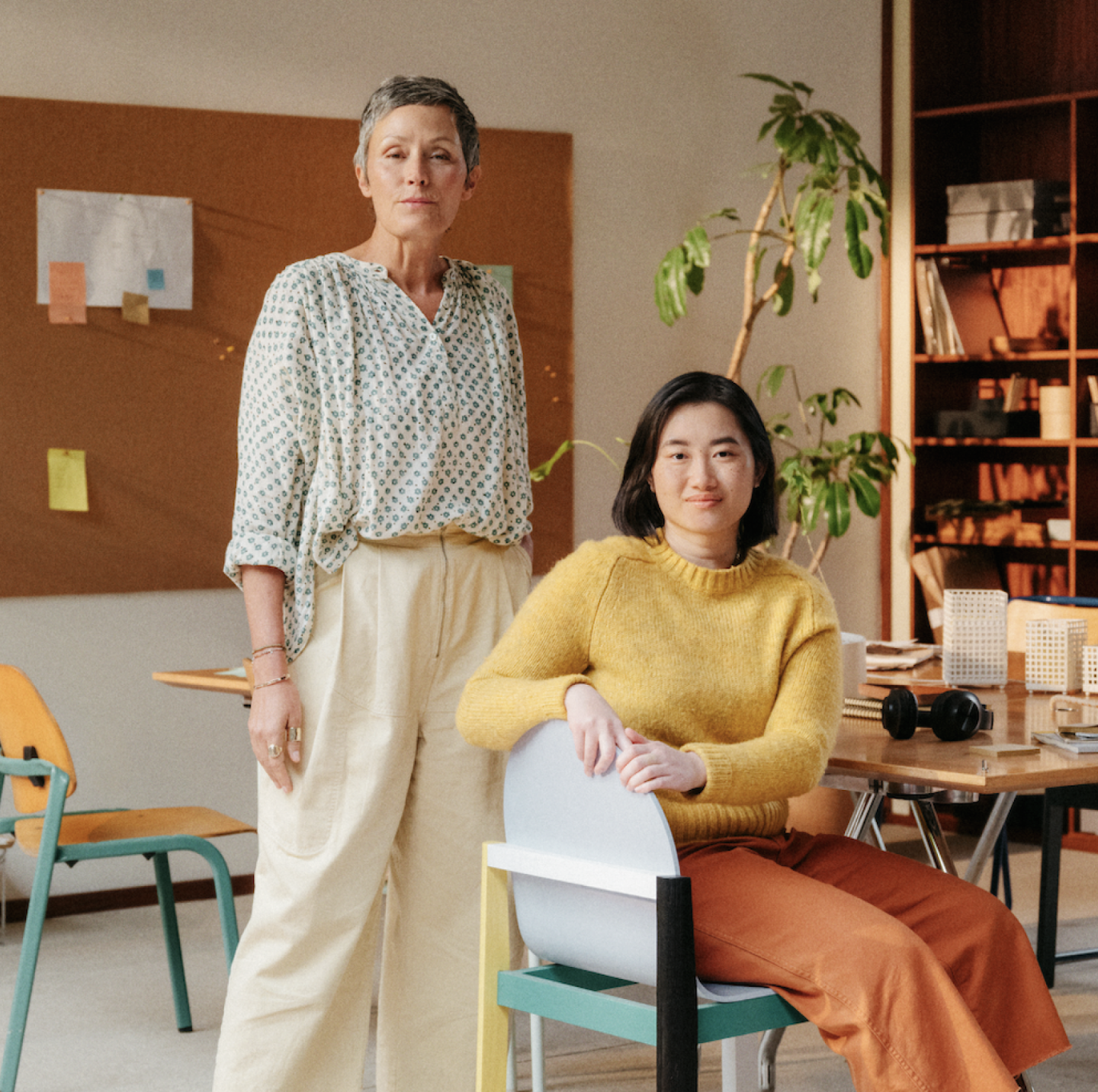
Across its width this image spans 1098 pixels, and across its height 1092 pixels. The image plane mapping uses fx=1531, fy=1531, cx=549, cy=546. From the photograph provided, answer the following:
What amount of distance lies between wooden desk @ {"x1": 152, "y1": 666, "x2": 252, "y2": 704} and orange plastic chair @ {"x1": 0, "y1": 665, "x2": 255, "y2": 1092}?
0.87ft

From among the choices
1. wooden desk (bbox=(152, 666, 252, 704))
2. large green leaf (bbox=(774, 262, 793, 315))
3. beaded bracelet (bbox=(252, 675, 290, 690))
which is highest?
large green leaf (bbox=(774, 262, 793, 315))

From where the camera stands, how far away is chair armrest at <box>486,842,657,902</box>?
169cm

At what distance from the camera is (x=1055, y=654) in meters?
2.70

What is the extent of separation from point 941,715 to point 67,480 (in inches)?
105

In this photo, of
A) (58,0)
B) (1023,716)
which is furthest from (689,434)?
(58,0)

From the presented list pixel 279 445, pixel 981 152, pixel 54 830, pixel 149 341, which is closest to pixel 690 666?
pixel 279 445

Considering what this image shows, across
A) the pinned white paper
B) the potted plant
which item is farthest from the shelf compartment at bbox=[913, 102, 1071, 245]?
the pinned white paper

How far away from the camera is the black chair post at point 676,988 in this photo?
1.65 m

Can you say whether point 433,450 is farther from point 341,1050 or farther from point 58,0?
point 58,0

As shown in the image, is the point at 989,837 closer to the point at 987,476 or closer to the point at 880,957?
the point at 880,957

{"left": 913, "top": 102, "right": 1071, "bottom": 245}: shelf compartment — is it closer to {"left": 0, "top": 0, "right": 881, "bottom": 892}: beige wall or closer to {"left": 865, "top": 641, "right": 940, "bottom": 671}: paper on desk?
{"left": 0, "top": 0, "right": 881, "bottom": 892}: beige wall

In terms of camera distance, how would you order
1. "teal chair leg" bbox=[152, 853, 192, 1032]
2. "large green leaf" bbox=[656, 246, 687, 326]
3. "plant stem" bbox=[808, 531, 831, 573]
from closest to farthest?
"teal chair leg" bbox=[152, 853, 192, 1032] → "large green leaf" bbox=[656, 246, 687, 326] → "plant stem" bbox=[808, 531, 831, 573]

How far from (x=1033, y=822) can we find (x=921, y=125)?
2.32 m

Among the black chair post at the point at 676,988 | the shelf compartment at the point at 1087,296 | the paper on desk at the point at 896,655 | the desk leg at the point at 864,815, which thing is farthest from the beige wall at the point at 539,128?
the black chair post at the point at 676,988
